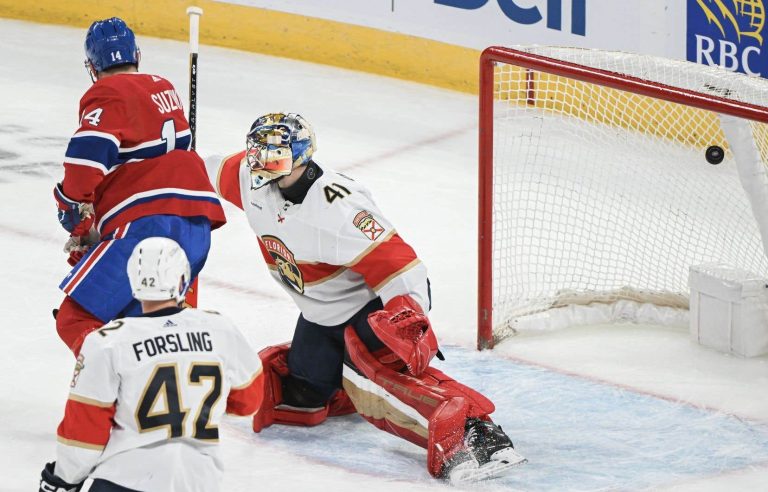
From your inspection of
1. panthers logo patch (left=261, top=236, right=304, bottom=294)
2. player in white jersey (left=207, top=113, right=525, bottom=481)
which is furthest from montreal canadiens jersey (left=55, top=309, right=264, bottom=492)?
panthers logo patch (left=261, top=236, right=304, bottom=294)

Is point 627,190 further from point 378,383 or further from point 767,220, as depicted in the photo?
point 378,383

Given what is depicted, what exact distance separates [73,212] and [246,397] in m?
1.00

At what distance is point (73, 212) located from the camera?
3.44m

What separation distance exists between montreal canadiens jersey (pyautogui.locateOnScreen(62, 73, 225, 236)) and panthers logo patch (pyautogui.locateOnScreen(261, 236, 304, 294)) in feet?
0.61

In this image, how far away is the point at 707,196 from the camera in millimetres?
5004


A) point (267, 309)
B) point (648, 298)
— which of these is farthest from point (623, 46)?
point (267, 309)

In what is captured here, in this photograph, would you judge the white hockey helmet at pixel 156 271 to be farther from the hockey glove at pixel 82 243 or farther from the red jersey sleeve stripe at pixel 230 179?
the red jersey sleeve stripe at pixel 230 179

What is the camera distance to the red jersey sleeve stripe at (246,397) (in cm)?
263

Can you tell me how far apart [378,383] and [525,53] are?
1.37 metres

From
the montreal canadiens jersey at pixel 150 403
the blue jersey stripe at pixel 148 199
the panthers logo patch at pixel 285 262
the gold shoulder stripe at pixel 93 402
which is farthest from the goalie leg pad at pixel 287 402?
the gold shoulder stripe at pixel 93 402

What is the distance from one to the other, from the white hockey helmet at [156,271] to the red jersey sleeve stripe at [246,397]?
24cm

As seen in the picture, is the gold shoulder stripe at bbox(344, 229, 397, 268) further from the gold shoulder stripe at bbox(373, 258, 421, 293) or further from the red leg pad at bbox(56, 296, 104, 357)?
the red leg pad at bbox(56, 296, 104, 357)

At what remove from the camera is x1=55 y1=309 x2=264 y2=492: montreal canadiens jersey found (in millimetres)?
2430

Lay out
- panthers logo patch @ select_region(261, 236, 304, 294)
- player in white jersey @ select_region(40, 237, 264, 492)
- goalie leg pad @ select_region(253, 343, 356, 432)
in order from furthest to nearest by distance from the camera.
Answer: goalie leg pad @ select_region(253, 343, 356, 432), panthers logo patch @ select_region(261, 236, 304, 294), player in white jersey @ select_region(40, 237, 264, 492)
